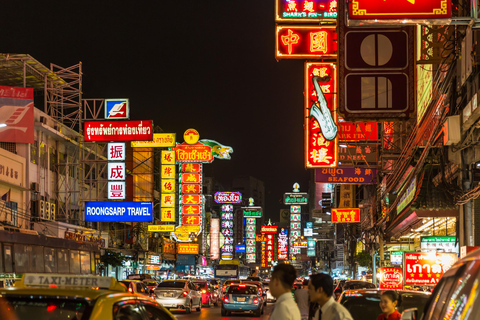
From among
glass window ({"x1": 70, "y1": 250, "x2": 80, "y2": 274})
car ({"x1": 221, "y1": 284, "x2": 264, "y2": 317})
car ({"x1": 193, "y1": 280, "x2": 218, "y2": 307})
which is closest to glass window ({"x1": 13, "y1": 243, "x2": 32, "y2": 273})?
glass window ({"x1": 70, "y1": 250, "x2": 80, "y2": 274})

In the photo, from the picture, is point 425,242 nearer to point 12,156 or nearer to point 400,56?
point 400,56

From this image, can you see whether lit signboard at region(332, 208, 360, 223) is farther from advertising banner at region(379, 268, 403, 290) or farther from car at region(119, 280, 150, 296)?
advertising banner at region(379, 268, 403, 290)

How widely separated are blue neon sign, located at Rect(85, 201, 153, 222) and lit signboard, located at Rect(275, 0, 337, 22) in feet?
90.0

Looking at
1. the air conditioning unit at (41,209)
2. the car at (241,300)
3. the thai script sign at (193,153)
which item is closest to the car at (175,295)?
the car at (241,300)

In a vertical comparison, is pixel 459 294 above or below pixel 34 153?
below

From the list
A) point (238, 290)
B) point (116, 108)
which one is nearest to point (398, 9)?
point (238, 290)

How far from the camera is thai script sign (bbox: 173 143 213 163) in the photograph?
204 feet

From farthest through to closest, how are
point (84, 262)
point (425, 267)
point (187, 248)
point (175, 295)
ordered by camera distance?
1. point (187, 248)
2. point (175, 295)
3. point (84, 262)
4. point (425, 267)

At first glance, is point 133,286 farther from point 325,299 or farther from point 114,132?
point 114,132

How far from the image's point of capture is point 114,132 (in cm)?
4738

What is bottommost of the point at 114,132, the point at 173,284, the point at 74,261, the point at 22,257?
the point at 173,284

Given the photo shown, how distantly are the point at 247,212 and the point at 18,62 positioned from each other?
11959 cm

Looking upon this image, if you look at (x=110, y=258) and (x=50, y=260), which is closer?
(x=50, y=260)

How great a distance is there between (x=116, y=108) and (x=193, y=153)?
1400cm
